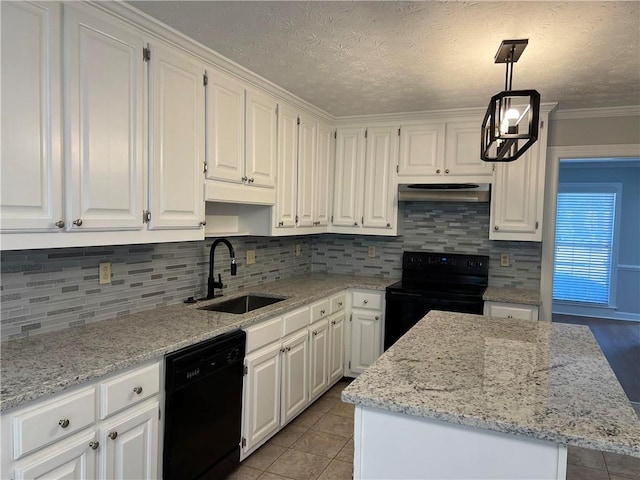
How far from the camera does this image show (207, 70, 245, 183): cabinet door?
8.19 feet

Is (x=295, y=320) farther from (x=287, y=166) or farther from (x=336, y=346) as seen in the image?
(x=287, y=166)

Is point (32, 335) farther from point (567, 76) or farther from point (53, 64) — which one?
point (567, 76)

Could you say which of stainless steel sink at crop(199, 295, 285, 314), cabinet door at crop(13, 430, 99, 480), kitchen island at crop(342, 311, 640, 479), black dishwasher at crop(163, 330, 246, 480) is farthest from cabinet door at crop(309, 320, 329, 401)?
cabinet door at crop(13, 430, 99, 480)

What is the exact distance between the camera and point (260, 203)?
3029 mm

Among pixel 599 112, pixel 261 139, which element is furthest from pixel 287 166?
pixel 599 112

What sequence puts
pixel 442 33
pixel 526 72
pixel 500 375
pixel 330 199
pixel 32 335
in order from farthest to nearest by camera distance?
pixel 330 199 → pixel 526 72 → pixel 442 33 → pixel 32 335 → pixel 500 375

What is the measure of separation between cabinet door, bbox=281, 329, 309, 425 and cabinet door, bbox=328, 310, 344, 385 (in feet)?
1.39

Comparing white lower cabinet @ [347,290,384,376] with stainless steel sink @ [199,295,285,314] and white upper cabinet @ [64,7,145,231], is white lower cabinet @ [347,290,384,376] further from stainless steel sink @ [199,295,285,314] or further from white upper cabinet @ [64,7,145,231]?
white upper cabinet @ [64,7,145,231]

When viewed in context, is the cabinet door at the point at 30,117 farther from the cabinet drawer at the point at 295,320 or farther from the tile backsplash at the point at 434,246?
the tile backsplash at the point at 434,246

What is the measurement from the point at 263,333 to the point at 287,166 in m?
1.32

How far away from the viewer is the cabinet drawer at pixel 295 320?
9.35ft

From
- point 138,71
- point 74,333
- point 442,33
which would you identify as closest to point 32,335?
point 74,333

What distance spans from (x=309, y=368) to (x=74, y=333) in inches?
66.0

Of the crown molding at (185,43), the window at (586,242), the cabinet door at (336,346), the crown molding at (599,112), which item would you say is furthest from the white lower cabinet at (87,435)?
the window at (586,242)
